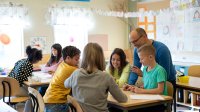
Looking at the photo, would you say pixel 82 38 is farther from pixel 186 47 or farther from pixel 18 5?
pixel 186 47

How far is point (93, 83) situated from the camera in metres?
2.32

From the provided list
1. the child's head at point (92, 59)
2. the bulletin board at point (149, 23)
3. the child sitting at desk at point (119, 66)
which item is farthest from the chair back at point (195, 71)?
the child's head at point (92, 59)

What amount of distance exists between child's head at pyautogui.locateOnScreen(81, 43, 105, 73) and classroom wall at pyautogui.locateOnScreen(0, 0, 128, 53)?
3.47 m

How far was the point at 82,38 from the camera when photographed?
6.35 meters

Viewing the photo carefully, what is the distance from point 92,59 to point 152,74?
0.73m

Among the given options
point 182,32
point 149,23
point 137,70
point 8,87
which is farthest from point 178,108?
point 8,87

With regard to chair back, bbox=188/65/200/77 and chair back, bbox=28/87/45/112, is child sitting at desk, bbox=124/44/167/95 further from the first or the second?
chair back, bbox=188/65/200/77

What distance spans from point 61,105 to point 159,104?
100cm

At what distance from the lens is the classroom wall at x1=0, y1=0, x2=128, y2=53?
18.2 ft

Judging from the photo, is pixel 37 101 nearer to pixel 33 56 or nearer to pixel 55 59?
pixel 33 56

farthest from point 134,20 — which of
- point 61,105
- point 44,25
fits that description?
point 61,105

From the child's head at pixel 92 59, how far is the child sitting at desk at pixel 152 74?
567 millimetres

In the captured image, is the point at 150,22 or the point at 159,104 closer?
the point at 159,104

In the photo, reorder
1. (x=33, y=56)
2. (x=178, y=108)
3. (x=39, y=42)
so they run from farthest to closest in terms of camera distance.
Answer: (x=39, y=42), (x=178, y=108), (x=33, y=56)
